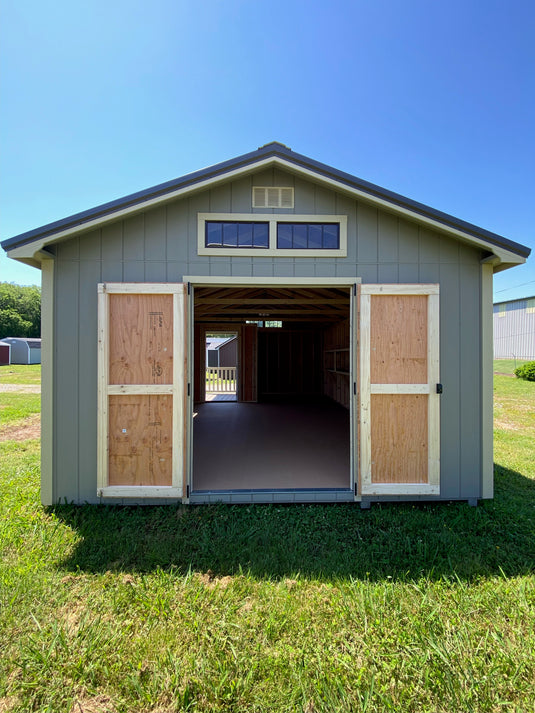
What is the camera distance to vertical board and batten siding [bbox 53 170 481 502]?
3291 millimetres

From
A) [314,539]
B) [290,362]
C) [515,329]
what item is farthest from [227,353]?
[515,329]

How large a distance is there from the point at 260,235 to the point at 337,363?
658cm

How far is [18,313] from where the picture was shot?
46.5 metres

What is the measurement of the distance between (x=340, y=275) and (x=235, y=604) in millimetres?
2845

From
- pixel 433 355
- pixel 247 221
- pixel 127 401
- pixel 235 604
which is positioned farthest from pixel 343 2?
pixel 235 604

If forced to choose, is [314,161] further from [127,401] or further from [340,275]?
[127,401]

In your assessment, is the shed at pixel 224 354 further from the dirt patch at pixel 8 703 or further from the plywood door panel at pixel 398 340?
the dirt patch at pixel 8 703

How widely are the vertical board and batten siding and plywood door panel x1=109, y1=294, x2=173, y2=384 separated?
22 centimetres

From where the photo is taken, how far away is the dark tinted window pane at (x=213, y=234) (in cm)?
337

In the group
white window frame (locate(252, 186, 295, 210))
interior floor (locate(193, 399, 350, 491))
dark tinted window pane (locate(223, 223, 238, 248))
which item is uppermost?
white window frame (locate(252, 186, 295, 210))

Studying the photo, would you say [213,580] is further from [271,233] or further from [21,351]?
[21,351]

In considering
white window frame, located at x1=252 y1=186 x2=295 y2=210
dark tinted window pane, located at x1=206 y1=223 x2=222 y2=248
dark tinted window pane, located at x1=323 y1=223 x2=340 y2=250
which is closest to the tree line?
dark tinted window pane, located at x1=206 y1=223 x2=222 y2=248

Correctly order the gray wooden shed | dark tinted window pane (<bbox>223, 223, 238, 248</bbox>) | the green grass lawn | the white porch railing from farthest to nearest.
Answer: the green grass lawn → the white porch railing → dark tinted window pane (<bbox>223, 223, 238, 248</bbox>) → the gray wooden shed

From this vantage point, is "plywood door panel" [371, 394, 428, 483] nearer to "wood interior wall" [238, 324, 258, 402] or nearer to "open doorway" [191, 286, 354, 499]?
"open doorway" [191, 286, 354, 499]
